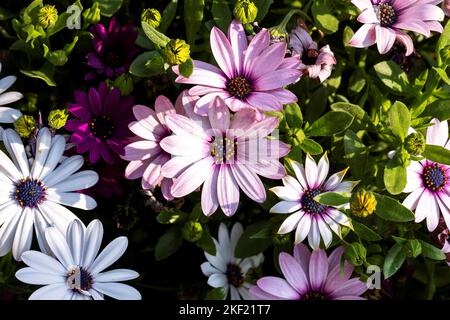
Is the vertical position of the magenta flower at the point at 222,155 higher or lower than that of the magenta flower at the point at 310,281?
higher

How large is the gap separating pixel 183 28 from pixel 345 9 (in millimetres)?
425

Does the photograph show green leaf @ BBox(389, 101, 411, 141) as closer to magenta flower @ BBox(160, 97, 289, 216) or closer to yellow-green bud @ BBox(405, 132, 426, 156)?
yellow-green bud @ BBox(405, 132, 426, 156)

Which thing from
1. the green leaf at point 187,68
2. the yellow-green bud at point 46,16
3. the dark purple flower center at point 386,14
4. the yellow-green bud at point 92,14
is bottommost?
the green leaf at point 187,68

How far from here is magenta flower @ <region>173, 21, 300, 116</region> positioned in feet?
4.13

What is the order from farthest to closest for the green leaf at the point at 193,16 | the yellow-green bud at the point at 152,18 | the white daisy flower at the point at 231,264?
the white daisy flower at the point at 231,264, the green leaf at the point at 193,16, the yellow-green bud at the point at 152,18

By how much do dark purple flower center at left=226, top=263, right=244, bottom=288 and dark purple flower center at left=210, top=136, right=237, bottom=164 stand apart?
34 centimetres

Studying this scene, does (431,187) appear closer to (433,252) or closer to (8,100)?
(433,252)

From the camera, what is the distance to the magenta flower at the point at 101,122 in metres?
1.37

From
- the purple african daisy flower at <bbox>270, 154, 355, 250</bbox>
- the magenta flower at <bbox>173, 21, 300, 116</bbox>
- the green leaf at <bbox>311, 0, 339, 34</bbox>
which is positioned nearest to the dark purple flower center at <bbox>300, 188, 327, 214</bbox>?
the purple african daisy flower at <bbox>270, 154, 355, 250</bbox>

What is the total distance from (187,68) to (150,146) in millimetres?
191

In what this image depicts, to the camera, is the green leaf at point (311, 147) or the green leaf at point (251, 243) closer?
the green leaf at point (311, 147)

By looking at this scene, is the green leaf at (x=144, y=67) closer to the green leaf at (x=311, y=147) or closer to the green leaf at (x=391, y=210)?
the green leaf at (x=311, y=147)

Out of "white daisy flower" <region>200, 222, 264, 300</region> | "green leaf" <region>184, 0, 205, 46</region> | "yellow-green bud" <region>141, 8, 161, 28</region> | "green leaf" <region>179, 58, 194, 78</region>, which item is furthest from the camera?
"white daisy flower" <region>200, 222, 264, 300</region>

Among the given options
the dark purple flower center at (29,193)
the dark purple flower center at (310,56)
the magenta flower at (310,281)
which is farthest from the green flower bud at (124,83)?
the magenta flower at (310,281)
